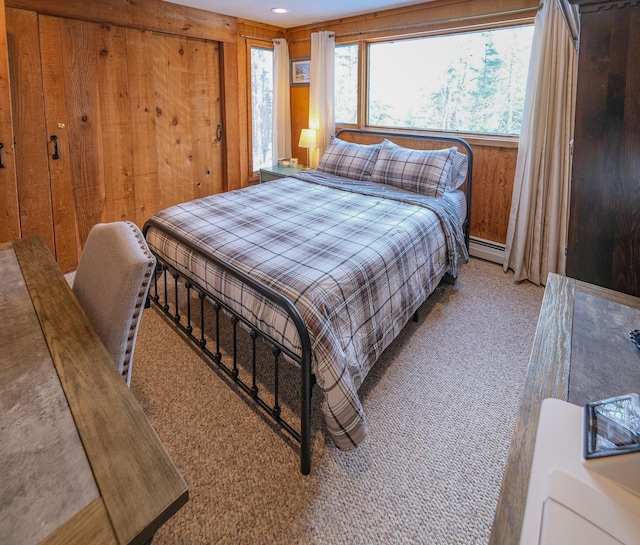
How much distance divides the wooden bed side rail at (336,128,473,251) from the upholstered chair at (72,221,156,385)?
9.48 ft

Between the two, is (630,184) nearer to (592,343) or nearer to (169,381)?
(592,343)

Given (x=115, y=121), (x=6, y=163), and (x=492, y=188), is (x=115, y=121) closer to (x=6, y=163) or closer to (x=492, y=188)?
(x=6, y=163)

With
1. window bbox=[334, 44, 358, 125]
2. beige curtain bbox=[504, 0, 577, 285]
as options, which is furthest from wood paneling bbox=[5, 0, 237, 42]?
beige curtain bbox=[504, 0, 577, 285]

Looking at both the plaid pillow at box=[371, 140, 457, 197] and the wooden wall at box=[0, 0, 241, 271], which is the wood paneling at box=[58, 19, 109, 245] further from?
the plaid pillow at box=[371, 140, 457, 197]

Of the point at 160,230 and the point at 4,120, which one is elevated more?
the point at 4,120

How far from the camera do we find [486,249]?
3.74 m

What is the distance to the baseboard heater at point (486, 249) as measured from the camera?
366cm

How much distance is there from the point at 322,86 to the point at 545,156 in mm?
2341

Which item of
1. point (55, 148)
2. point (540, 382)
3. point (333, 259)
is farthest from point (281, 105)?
point (540, 382)

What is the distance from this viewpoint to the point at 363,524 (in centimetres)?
146

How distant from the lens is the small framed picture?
4.58 meters

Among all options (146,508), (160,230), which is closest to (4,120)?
(160,230)

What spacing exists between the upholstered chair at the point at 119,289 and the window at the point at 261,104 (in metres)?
3.63

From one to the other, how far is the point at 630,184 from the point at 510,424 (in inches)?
48.5
